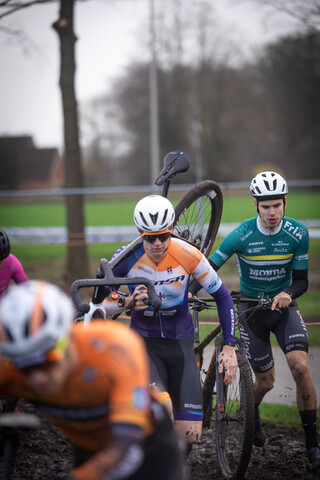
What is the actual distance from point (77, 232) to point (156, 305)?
29.0ft

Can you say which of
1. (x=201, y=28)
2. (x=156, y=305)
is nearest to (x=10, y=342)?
(x=156, y=305)

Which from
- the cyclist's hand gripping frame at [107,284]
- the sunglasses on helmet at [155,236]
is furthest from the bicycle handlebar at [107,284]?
the sunglasses on helmet at [155,236]

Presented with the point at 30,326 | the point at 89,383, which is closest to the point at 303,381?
the point at 89,383

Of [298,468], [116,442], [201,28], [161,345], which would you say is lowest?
[298,468]

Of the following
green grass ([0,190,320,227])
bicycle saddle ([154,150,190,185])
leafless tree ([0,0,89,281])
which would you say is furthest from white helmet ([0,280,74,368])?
green grass ([0,190,320,227])

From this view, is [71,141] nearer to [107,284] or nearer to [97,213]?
[107,284]

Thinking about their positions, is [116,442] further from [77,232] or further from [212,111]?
[212,111]

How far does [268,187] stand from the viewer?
198 inches

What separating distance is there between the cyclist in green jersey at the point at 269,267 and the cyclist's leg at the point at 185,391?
0.63 metres

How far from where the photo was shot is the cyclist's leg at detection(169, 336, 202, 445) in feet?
13.9

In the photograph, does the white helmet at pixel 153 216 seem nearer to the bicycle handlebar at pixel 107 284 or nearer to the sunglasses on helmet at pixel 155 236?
the sunglasses on helmet at pixel 155 236

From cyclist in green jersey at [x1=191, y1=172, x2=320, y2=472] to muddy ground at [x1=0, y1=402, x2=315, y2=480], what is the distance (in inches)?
10.4

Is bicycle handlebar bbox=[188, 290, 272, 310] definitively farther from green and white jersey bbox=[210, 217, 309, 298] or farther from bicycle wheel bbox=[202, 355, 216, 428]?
bicycle wheel bbox=[202, 355, 216, 428]

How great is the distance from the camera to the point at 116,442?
2107 millimetres
